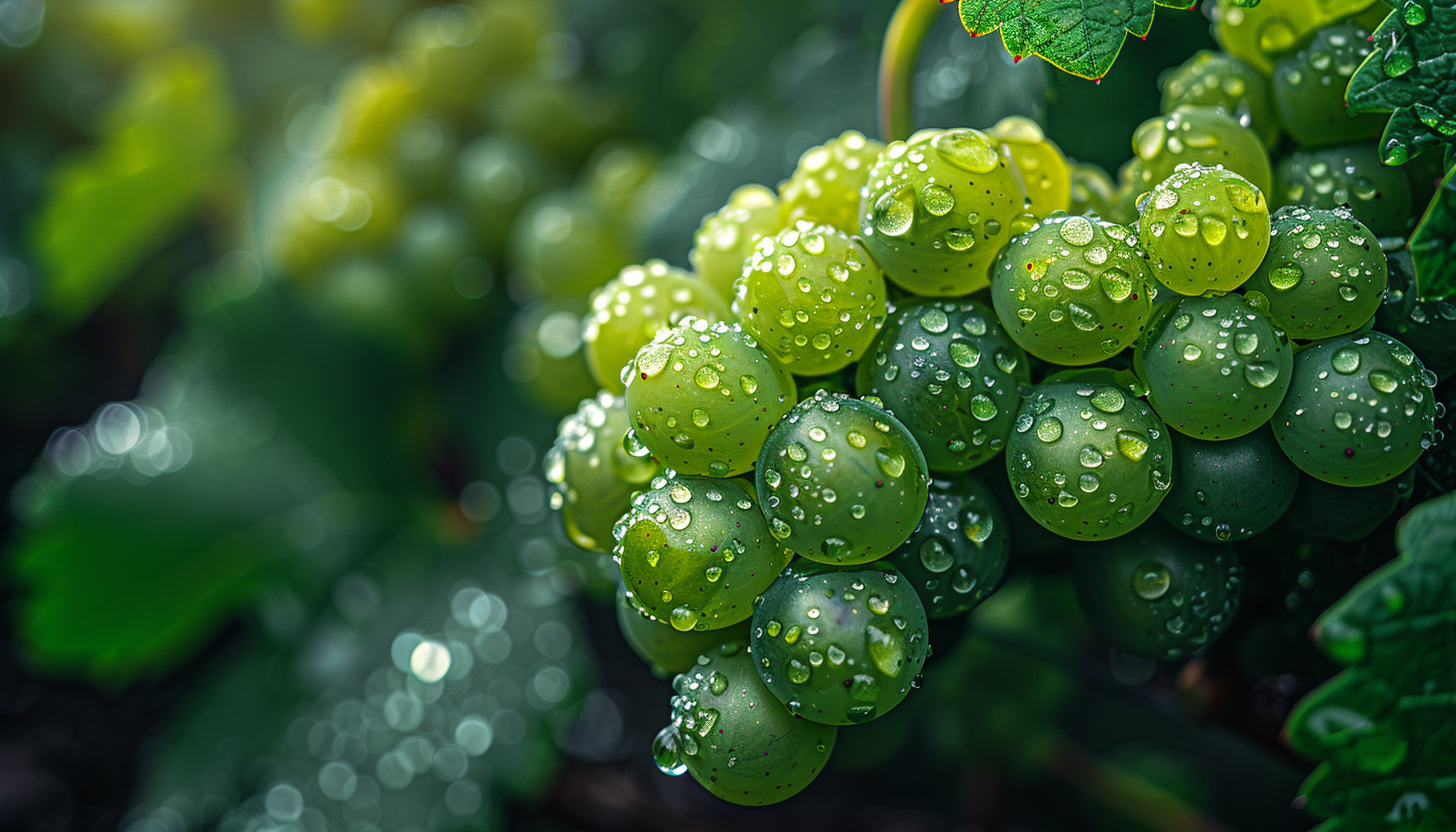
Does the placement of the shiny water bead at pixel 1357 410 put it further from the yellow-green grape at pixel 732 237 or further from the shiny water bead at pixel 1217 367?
the yellow-green grape at pixel 732 237

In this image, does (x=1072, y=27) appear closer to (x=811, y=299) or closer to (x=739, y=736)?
(x=811, y=299)

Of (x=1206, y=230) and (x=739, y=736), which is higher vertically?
(x=1206, y=230)

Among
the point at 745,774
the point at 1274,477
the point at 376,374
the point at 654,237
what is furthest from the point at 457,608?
Answer: the point at 1274,477

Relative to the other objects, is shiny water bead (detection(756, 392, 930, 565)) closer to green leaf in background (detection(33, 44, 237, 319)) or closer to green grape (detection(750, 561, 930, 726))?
green grape (detection(750, 561, 930, 726))

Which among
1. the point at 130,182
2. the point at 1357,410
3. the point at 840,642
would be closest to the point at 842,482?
the point at 840,642

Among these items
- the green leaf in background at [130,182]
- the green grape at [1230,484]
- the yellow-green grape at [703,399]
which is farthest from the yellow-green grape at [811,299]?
the green leaf in background at [130,182]

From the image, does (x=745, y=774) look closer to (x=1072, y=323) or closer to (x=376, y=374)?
(x=1072, y=323)
